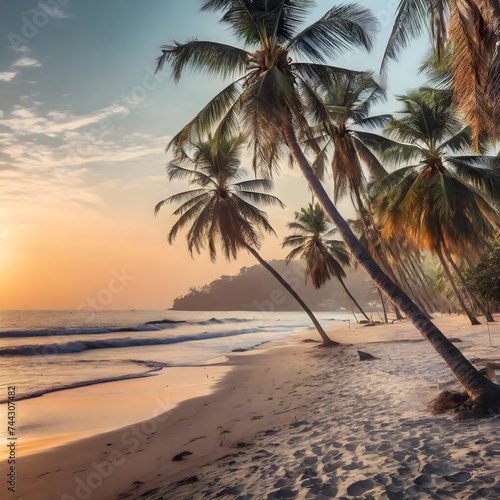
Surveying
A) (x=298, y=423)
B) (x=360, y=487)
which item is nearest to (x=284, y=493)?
(x=360, y=487)

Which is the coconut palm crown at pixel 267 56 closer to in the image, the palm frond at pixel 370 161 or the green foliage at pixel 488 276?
the palm frond at pixel 370 161

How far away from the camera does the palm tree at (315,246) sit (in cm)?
2881

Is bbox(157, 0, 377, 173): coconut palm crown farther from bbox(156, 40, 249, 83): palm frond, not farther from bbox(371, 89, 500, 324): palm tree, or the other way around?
bbox(371, 89, 500, 324): palm tree

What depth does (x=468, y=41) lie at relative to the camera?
6.22 metres

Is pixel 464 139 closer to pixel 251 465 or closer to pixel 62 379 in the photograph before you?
pixel 251 465

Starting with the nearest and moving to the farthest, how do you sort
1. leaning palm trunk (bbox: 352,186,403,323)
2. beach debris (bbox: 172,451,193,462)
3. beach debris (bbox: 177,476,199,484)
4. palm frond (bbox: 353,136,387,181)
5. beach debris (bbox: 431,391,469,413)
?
beach debris (bbox: 177,476,199,484), beach debris (bbox: 172,451,193,462), beach debris (bbox: 431,391,469,413), leaning palm trunk (bbox: 352,186,403,323), palm frond (bbox: 353,136,387,181)

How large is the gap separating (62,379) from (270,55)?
39.6ft

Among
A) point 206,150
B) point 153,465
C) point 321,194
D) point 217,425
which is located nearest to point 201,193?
point 206,150

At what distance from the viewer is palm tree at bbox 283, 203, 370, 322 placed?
28.8 m

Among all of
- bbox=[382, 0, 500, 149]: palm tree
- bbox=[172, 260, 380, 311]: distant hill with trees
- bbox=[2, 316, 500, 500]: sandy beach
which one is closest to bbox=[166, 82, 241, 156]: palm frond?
bbox=[382, 0, 500, 149]: palm tree

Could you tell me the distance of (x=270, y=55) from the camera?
30.7 ft

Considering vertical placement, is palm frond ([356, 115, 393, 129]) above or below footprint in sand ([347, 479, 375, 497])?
above

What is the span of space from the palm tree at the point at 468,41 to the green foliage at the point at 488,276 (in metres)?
9.15

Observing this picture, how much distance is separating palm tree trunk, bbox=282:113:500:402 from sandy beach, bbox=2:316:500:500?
1.77ft
